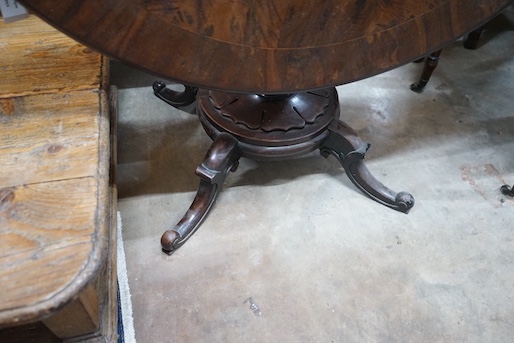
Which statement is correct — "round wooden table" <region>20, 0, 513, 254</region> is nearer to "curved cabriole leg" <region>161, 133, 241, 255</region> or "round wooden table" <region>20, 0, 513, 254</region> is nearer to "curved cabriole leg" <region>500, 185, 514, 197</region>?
"curved cabriole leg" <region>161, 133, 241, 255</region>

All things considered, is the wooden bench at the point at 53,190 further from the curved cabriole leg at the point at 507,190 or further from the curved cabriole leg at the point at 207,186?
the curved cabriole leg at the point at 507,190

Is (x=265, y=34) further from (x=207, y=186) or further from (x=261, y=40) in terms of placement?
(x=207, y=186)

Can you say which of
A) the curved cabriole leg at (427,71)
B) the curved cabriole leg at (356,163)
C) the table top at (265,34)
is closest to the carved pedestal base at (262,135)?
the curved cabriole leg at (356,163)

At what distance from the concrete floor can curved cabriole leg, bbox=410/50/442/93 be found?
0.10 metres

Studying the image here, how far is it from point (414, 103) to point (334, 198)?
25.0 inches

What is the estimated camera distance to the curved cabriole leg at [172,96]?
1501 mm

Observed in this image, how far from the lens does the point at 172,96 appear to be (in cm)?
152

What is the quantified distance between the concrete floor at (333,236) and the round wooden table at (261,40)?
0.56 ft

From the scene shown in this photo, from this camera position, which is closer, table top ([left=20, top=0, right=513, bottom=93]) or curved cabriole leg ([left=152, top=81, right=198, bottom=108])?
table top ([left=20, top=0, right=513, bottom=93])

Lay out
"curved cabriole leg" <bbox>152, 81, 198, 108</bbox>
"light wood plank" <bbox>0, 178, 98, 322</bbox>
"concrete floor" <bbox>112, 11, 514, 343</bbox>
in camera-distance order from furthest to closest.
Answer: "curved cabriole leg" <bbox>152, 81, 198, 108</bbox> → "concrete floor" <bbox>112, 11, 514, 343</bbox> → "light wood plank" <bbox>0, 178, 98, 322</bbox>

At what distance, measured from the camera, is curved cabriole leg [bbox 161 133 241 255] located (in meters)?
1.08

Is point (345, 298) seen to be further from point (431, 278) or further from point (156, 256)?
point (156, 256)

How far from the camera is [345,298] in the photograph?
1.07 meters

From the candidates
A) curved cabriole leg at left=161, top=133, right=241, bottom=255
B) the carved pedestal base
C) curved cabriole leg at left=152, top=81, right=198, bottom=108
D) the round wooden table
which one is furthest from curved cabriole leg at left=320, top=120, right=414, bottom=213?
curved cabriole leg at left=152, top=81, right=198, bottom=108
